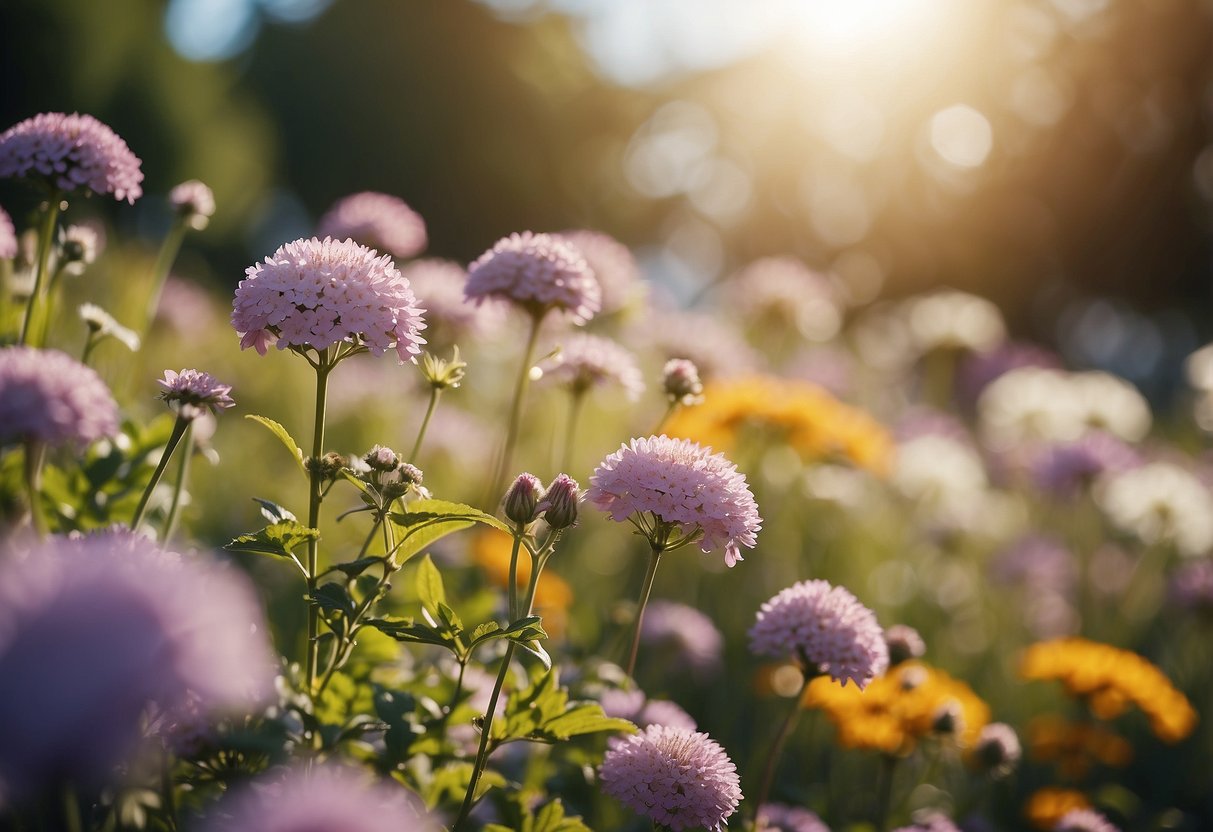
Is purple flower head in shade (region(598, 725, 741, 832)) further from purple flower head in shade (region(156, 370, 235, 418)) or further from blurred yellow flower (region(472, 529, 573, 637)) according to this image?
blurred yellow flower (region(472, 529, 573, 637))

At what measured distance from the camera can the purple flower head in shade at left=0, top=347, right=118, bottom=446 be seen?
3.98 ft

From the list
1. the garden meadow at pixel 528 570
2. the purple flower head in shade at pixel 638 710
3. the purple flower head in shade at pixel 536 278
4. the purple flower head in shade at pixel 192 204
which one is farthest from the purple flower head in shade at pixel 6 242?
the purple flower head in shade at pixel 638 710

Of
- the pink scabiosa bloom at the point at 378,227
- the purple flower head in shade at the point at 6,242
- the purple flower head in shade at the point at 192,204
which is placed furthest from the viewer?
the pink scabiosa bloom at the point at 378,227

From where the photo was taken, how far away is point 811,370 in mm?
6637

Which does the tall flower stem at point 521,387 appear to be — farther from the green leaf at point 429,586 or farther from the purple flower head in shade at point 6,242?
the purple flower head in shade at point 6,242

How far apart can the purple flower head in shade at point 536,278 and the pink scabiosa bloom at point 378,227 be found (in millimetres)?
651

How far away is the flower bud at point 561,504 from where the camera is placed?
5.26ft

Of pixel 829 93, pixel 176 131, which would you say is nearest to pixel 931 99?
pixel 829 93

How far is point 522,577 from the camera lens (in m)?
3.04

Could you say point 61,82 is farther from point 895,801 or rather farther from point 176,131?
point 895,801

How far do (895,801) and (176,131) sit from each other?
16.4 metres

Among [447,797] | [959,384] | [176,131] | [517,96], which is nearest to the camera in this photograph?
[447,797]

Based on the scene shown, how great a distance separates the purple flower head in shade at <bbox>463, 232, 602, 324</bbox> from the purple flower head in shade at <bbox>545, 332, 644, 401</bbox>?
0.25 m

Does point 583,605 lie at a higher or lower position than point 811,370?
lower
